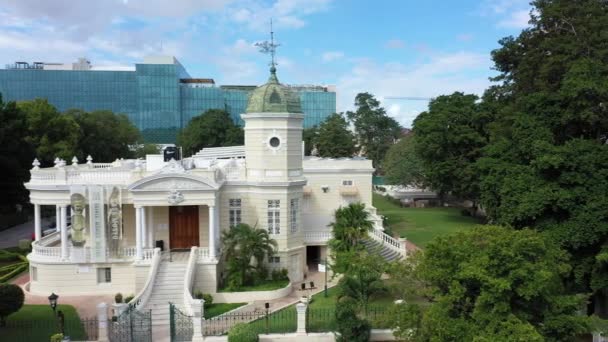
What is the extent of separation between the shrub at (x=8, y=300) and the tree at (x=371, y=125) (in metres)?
67.4

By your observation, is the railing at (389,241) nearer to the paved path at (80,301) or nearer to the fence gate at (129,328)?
the fence gate at (129,328)

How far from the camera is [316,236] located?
29172 mm

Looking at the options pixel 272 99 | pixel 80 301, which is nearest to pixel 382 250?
pixel 272 99

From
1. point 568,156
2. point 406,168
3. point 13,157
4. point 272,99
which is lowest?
point 406,168

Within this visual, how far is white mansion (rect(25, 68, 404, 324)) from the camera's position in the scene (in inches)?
960

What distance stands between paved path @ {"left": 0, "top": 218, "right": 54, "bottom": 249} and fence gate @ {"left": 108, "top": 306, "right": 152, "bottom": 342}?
2191 cm

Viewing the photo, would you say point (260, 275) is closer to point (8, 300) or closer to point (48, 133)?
point (8, 300)

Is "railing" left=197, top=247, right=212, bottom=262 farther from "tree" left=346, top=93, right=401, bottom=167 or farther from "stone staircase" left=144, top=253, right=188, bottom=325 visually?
"tree" left=346, top=93, right=401, bottom=167

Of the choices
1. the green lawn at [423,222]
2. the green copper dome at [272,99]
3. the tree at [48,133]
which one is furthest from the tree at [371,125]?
the green copper dome at [272,99]

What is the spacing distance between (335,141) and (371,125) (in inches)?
620

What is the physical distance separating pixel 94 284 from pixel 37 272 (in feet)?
9.61

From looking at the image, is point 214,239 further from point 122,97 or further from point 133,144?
point 122,97

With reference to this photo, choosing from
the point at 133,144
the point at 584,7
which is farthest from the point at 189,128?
the point at 584,7

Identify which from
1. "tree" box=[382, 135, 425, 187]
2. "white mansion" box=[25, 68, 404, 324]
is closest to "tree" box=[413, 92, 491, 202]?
"tree" box=[382, 135, 425, 187]
